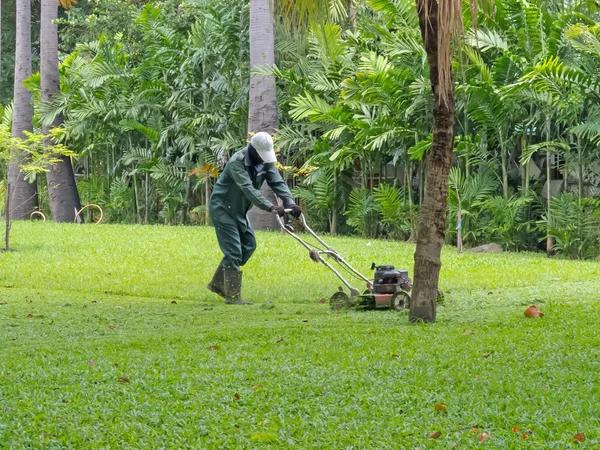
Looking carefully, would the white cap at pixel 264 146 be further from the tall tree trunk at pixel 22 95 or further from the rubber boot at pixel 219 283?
the tall tree trunk at pixel 22 95

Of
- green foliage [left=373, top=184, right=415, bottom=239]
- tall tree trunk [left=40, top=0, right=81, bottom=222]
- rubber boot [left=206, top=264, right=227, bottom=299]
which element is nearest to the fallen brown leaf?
rubber boot [left=206, top=264, right=227, bottom=299]

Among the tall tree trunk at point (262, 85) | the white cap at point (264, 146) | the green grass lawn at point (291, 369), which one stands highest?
the tall tree trunk at point (262, 85)

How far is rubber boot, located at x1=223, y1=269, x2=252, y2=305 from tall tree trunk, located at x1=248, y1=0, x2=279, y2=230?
9.41 meters

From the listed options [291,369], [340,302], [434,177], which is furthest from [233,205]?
[291,369]

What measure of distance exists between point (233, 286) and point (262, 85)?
33.8 ft

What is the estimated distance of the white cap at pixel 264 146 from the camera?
9.74 metres

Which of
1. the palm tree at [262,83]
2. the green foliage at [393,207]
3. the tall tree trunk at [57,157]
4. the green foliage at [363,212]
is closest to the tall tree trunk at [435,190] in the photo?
the green foliage at [393,207]

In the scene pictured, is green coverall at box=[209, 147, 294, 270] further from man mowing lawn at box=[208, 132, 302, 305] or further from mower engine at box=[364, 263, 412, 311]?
mower engine at box=[364, 263, 412, 311]

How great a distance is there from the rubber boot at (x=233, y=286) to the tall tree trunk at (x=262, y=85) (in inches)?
371

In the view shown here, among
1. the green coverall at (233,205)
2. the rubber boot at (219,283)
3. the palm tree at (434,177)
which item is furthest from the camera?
the rubber boot at (219,283)

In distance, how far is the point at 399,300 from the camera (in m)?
9.18

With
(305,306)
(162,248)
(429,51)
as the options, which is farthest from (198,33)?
(429,51)

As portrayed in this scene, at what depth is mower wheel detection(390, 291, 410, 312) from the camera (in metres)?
9.14

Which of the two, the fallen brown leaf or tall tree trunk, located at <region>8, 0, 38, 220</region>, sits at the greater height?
tall tree trunk, located at <region>8, 0, 38, 220</region>
